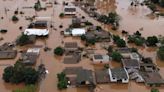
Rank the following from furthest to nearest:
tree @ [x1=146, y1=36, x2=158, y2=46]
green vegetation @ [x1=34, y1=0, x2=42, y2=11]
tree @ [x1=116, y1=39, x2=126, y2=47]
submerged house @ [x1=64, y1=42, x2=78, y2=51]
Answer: green vegetation @ [x1=34, y1=0, x2=42, y2=11], tree @ [x1=146, y1=36, x2=158, y2=46], tree @ [x1=116, y1=39, x2=126, y2=47], submerged house @ [x1=64, y1=42, x2=78, y2=51]

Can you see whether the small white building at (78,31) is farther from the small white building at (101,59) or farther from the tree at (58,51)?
the small white building at (101,59)

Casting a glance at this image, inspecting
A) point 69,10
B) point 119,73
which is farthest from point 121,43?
point 69,10

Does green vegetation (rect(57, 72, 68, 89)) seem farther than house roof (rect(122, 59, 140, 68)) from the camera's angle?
No

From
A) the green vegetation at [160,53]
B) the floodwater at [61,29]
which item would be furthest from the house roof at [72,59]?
the green vegetation at [160,53]

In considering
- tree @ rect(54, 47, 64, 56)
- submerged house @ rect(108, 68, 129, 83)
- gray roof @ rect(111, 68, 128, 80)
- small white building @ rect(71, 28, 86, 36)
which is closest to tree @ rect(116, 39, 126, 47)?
small white building @ rect(71, 28, 86, 36)

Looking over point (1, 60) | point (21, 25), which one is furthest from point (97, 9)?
point (1, 60)

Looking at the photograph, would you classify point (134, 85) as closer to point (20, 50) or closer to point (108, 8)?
point (20, 50)

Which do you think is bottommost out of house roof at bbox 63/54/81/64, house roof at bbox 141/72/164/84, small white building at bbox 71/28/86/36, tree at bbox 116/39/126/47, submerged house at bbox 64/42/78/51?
house roof at bbox 141/72/164/84

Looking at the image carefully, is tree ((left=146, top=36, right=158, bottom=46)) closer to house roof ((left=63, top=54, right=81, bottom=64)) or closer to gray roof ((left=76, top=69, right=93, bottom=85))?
house roof ((left=63, top=54, right=81, bottom=64))
